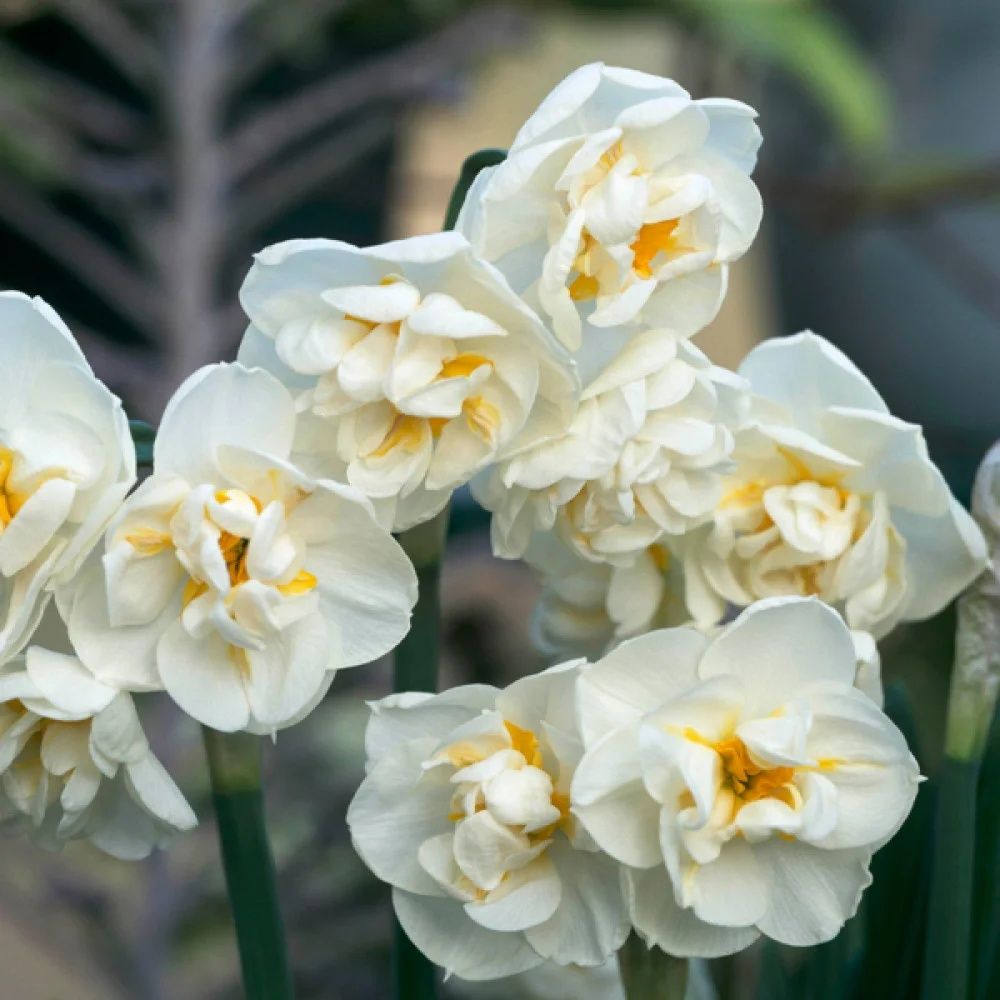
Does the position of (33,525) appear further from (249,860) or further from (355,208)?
(355,208)

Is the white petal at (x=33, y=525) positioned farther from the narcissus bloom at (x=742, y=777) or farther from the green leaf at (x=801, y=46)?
the green leaf at (x=801, y=46)

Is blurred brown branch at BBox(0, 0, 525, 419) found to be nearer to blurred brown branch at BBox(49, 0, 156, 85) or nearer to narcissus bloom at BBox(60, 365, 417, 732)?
blurred brown branch at BBox(49, 0, 156, 85)

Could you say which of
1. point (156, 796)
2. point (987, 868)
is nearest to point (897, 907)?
point (987, 868)

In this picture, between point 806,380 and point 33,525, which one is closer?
Result: point 33,525

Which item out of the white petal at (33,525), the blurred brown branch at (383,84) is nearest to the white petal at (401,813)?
the white petal at (33,525)

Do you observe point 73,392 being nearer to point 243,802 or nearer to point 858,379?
point 243,802
